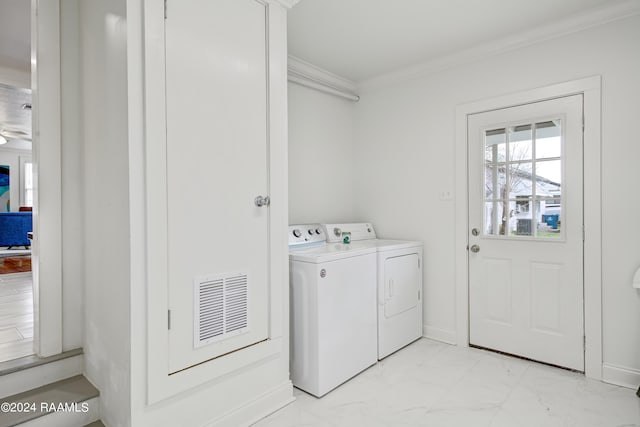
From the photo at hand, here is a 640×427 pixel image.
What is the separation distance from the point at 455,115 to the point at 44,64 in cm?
293

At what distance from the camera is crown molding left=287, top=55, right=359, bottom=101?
3.03 metres

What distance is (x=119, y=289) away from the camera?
157cm

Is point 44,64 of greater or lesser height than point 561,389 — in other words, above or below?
above

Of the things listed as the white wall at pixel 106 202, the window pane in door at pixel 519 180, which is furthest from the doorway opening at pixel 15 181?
the window pane in door at pixel 519 180

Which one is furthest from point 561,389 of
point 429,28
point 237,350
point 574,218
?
point 429,28

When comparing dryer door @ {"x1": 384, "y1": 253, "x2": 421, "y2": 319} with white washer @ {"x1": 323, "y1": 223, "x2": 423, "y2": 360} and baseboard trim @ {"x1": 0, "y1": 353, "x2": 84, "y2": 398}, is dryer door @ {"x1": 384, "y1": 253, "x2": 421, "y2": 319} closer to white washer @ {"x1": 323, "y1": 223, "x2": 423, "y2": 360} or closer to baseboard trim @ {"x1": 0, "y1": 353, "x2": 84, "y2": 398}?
white washer @ {"x1": 323, "y1": 223, "x2": 423, "y2": 360}

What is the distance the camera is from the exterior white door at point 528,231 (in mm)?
2480

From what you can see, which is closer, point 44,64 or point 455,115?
point 44,64

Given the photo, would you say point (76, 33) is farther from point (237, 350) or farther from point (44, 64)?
point (237, 350)

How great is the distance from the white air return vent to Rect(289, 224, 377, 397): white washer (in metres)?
0.45

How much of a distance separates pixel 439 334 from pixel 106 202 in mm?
2803

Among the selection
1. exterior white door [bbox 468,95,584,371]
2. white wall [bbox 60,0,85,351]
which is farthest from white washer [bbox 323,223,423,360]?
white wall [bbox 60,0,85,351]

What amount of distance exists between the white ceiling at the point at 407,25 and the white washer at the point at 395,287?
1.52 meters

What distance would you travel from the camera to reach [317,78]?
129 inches
